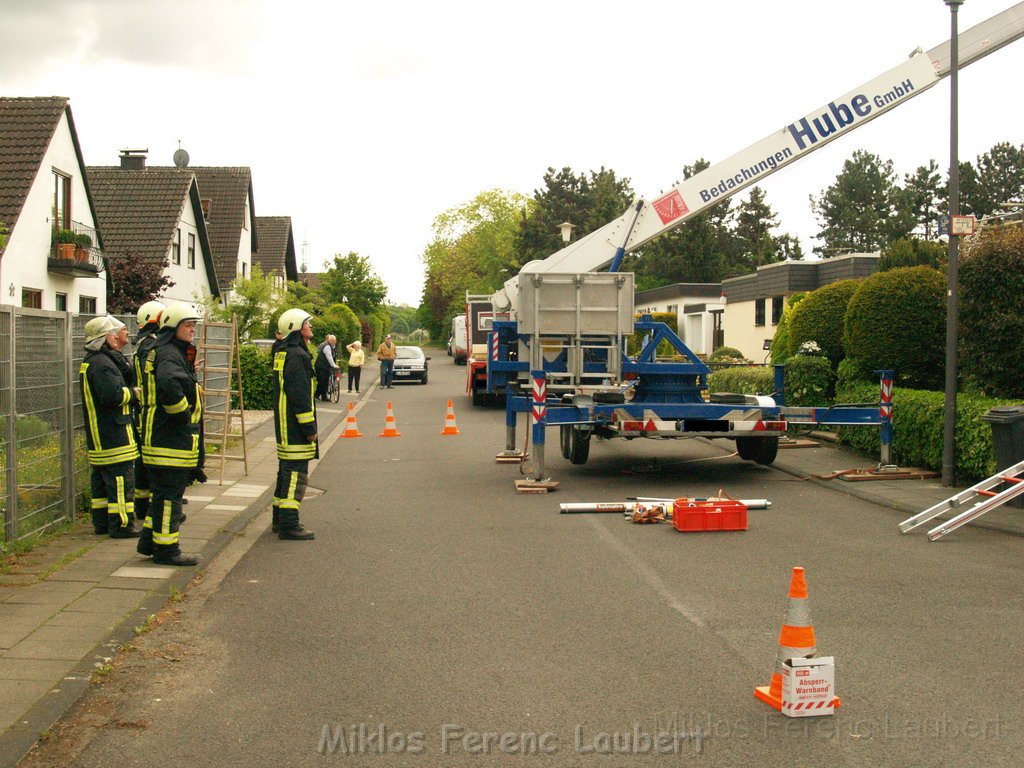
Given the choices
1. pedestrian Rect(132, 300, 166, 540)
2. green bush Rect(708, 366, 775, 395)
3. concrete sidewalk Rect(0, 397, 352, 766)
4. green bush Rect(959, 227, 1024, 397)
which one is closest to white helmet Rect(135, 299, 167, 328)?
pedestrian Rect(132, 300, 166, 540)

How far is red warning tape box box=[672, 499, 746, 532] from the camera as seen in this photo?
966 cm

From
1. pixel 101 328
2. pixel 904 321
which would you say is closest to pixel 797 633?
pixel 101 328

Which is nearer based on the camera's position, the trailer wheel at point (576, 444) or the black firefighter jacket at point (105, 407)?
the black firefighter jacket at point (105, 407)

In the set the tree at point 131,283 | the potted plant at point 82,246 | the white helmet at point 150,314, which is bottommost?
the white helmet at point 150,314

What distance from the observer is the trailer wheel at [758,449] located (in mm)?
14336

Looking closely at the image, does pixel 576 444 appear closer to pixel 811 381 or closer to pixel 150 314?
pixel 811 381

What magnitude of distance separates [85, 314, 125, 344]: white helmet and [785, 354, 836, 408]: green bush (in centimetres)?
1143

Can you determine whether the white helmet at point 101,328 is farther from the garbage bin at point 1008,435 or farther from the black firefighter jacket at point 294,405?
the garbage bin at point 1008,435

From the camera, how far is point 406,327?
19862 centimetres

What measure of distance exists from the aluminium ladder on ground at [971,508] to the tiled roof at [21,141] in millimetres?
21120

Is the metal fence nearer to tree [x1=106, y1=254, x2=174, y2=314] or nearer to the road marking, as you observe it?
the road marking

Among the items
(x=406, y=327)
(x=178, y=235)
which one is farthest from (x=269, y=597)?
(x=406, y=327)

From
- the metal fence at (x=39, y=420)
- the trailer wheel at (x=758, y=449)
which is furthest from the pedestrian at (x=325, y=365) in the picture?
the metal fence at (x=39, y=420)

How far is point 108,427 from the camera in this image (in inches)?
352
